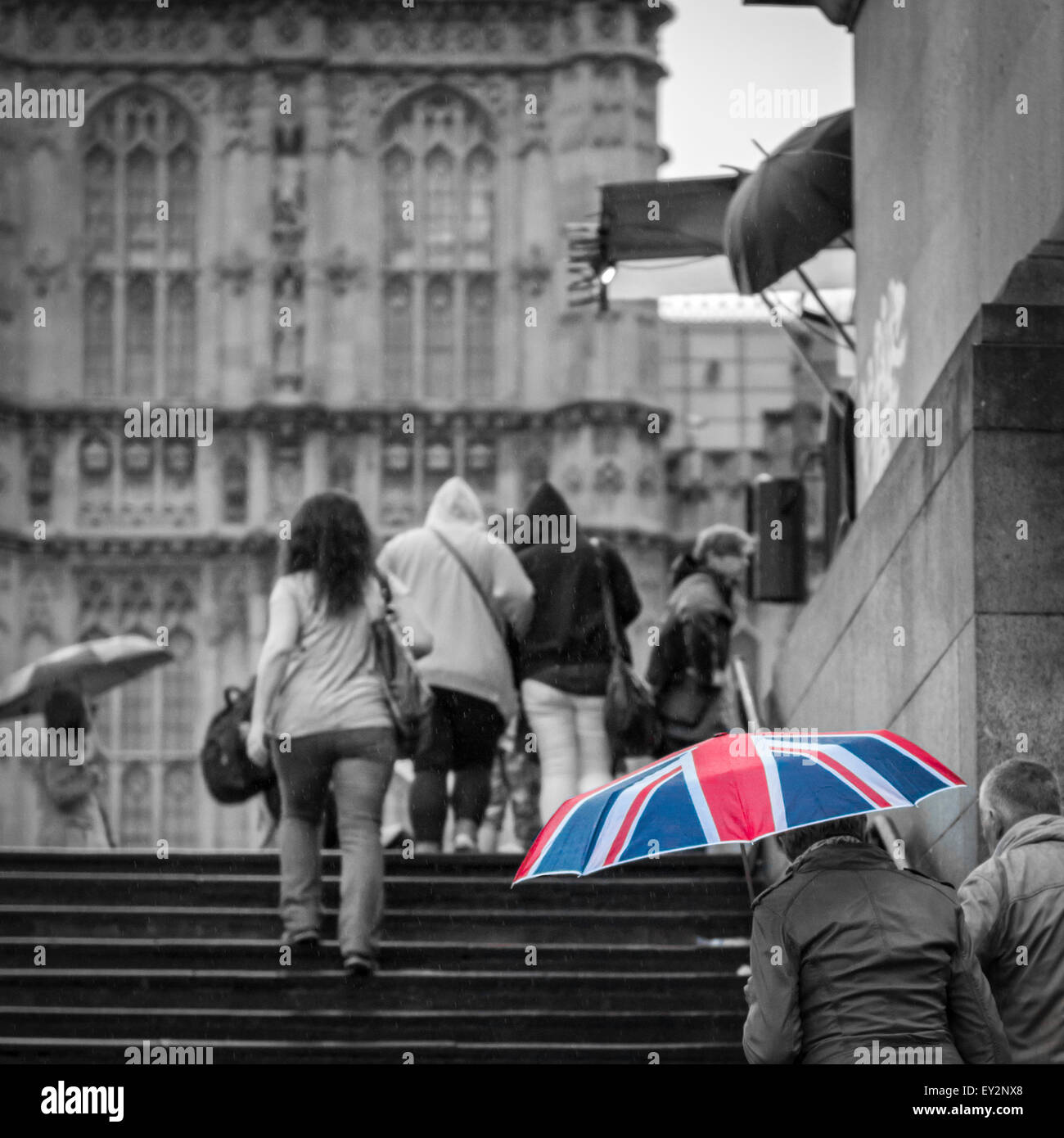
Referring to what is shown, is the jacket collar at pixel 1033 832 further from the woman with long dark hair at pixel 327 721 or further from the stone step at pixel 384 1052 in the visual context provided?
the woman with long dark hair at pixel 327 721

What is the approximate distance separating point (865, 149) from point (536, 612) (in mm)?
2320

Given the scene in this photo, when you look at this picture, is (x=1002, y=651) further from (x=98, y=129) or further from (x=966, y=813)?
(x=98, y=129)

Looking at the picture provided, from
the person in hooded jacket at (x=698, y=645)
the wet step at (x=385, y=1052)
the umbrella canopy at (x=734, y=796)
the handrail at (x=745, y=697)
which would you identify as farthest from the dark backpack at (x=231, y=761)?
the umbrella canopy at (x=734, y=796)

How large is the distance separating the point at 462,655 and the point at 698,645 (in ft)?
3.78

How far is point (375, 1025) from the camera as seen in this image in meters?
7.60

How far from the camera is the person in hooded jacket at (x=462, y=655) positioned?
31.5 ft

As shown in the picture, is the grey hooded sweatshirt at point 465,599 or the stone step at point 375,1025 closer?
the stone step at point 375,1025

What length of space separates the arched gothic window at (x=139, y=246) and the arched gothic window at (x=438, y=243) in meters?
2.40

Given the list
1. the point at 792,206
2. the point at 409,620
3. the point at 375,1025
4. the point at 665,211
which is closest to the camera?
the point at 375,1025

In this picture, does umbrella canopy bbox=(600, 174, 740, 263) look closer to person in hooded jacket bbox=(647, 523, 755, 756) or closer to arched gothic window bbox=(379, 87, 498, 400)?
person in hooded jacket bbox=(647, 523, 755, 756)

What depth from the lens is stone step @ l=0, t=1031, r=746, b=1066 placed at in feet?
23.9

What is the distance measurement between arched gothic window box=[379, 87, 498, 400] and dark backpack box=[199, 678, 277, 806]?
2070 centimetres

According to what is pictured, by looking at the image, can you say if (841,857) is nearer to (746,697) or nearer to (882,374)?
(882,374)

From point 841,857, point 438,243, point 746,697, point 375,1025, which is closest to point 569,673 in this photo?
point 746,697
